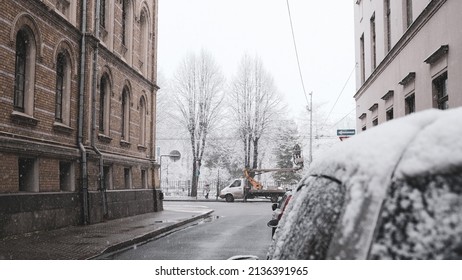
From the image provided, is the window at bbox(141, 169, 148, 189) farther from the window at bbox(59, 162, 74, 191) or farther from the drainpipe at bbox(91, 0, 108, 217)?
the window at bbox(59, 162, 74, 191)

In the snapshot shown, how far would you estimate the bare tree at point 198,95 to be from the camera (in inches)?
822

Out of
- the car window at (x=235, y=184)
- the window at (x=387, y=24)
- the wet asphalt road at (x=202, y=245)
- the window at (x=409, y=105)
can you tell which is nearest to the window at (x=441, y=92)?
the window at (x=409, y=105)

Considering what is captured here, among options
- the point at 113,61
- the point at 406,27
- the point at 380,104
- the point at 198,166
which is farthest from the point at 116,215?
the point at 198,166

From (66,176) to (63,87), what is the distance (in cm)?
225

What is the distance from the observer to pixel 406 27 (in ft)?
38.5

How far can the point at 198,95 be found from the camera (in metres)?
23.3

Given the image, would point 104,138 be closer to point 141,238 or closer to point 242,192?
point 141,238

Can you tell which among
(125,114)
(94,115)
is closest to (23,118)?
(94,115)

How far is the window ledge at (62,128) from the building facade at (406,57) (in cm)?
798

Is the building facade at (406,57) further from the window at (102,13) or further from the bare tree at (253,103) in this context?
the window at (102,13)

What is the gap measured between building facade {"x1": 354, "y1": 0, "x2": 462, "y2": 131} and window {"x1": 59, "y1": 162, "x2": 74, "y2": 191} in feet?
26.8

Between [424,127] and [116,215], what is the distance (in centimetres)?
1440
